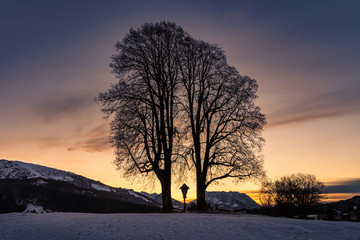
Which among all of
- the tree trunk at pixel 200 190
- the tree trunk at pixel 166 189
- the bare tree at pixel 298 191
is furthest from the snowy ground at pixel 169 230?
the bare tree at pixel 298 191

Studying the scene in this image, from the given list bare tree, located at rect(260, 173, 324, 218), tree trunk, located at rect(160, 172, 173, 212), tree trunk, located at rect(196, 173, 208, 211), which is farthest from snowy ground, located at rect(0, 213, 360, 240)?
bare tree, located at rect(260, 173, 324, 218)

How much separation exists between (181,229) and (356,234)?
867cm

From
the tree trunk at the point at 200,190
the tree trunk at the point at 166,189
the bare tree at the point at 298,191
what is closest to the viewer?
the tree trunk at the point at 166,189

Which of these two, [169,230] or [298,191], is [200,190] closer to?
[169,230]

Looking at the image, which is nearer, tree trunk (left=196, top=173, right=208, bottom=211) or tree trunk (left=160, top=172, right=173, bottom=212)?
Answer: tree trunk (left=160, top=172, right=173, bottom=212)

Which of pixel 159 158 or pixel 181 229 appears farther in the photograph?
pixel 159 158

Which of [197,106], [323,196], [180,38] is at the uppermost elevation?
[180,38]

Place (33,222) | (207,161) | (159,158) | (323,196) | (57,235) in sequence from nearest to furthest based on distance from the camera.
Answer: (57,235) → (33,222) → (159,158) → (207,161) → (323,196)

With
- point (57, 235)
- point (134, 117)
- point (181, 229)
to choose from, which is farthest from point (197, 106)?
point (57, 235)

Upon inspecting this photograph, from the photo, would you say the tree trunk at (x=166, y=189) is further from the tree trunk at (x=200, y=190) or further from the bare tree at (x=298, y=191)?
the bare tree at (x=298, y=191)

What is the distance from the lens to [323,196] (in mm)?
69250

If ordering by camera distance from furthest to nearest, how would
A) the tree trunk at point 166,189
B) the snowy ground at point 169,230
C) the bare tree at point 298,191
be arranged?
the bare tree at point 298,191 < the tree trunk at point 166,189 < the snowy ground at point 169,230

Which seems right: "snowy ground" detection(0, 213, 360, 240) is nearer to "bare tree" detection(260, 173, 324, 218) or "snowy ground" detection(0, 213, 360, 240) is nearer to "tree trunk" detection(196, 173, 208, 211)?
"tree trunk" detection(196, 173, 208, 211)

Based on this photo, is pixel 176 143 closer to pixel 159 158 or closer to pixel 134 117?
pixel 159 158
